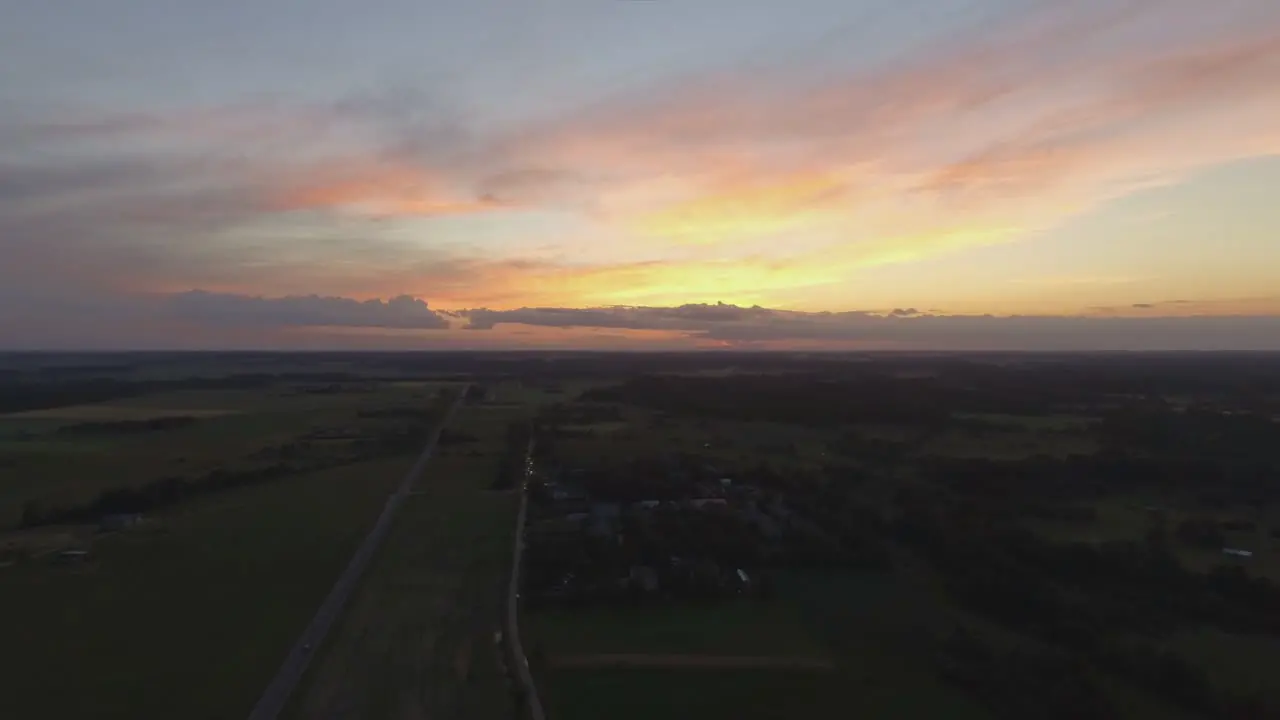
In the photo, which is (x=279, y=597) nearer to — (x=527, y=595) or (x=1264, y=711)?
(x=527, y=595)

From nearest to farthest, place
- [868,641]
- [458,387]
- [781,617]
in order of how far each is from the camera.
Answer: [868,641] → [781,617] → [458,387]

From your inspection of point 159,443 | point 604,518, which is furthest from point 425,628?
point 159,443

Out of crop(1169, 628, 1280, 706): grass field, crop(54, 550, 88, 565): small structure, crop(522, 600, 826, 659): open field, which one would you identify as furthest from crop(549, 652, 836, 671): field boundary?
crop(54, 550, 88, 565): small structure

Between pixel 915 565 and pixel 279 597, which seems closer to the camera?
pixel 279 597

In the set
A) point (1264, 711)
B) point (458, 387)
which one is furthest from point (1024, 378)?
point (1264, 711)

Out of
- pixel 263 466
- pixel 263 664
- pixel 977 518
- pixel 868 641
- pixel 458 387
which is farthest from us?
pixel 458 387

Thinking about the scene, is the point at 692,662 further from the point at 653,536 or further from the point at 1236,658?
the point at 1236,658
